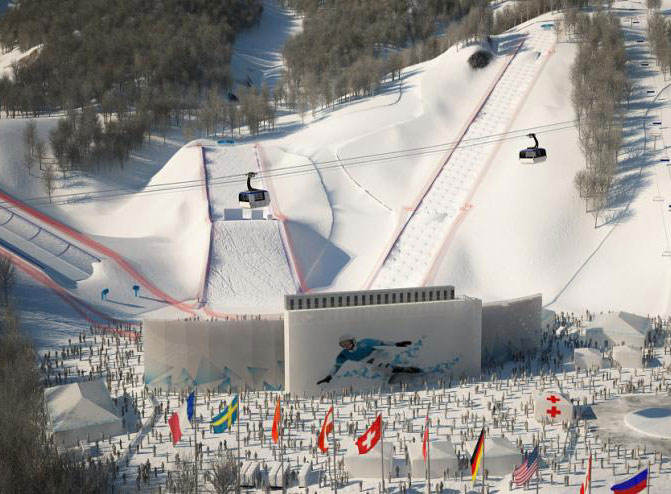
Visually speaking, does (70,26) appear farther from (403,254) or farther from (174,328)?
(174,328)

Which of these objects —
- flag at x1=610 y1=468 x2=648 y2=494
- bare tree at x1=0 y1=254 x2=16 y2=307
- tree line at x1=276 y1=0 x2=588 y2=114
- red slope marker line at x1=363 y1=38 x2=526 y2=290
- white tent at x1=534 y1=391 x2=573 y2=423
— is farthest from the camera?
tree line at x1=276 y1=0 x2=588 y2=114

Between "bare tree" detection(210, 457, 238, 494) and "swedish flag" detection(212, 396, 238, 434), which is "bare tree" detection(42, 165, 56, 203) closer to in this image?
"swedish flag" detection(212, 396, 238, 434)

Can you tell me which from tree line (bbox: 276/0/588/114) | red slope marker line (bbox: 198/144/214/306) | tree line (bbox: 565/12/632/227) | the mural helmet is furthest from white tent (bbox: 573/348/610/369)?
tree line (bbox: 276/0/588/114)

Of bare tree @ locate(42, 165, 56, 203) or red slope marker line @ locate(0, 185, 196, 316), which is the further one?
bare tree @ locate(42, 165, 56, 203)

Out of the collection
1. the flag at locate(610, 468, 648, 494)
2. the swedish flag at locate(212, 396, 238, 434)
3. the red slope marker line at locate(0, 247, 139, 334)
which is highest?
the flag at locate(610, 468, 648, 494)

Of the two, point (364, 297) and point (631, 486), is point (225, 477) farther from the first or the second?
point (364, 297)

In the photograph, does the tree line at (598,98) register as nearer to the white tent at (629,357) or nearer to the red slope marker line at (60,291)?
the white tent at (629,357)

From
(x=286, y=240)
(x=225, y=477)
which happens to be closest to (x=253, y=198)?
(x=225, y=477)
